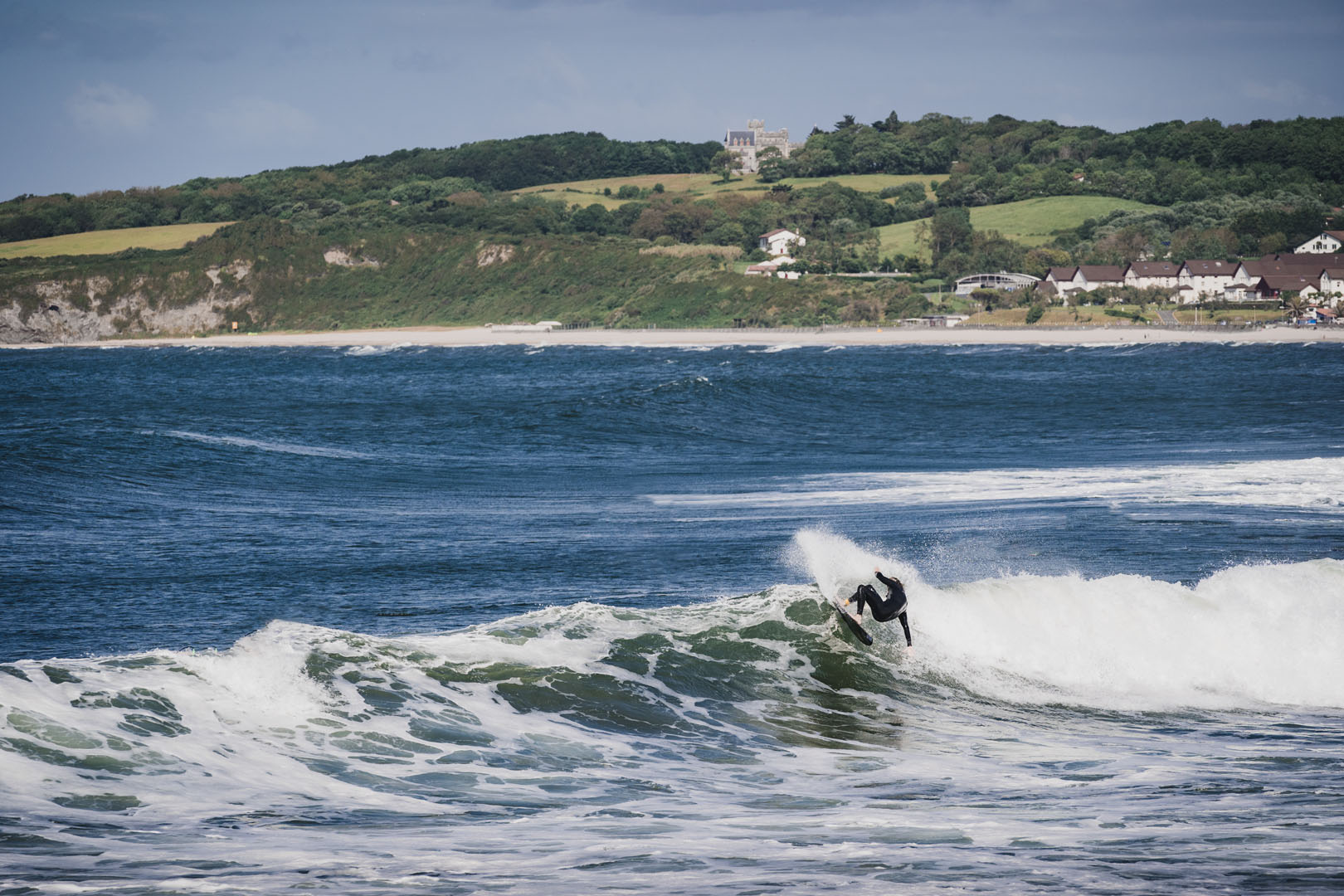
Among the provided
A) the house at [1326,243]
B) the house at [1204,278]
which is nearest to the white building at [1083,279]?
the house at [1204,278]

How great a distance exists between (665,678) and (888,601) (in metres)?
3.27

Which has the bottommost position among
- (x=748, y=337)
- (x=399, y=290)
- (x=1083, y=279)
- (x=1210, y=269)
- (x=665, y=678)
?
(x=665, y=678)

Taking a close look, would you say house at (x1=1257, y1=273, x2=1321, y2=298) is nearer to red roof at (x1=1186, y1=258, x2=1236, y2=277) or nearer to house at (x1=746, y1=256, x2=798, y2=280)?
red roof at (x1=1186, y1=258, x2=1236, y2=277)

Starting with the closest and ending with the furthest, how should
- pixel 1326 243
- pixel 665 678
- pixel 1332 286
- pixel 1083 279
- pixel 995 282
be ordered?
1. pixel 665 678
2. pixel 1332 286
3. pixel 1083 279
4. pixel 995 282
5. pixel 1326 243

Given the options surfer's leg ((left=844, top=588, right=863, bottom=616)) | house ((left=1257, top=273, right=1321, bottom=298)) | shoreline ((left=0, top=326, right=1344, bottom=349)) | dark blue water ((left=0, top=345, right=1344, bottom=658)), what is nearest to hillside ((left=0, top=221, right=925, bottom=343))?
shoreline ((left=0, top=326, right=1344, bottom=349))

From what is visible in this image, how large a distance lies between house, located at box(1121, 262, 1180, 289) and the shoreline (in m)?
26.4

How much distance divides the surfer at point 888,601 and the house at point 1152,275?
159 m

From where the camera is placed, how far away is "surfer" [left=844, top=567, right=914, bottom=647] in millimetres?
16750

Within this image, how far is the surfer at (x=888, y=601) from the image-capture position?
16750 millimetres

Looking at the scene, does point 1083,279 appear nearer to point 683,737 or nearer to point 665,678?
point 665,678

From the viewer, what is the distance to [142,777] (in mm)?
11359

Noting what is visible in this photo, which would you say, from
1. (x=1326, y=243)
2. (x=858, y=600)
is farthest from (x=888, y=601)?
(x=1326, y=243)

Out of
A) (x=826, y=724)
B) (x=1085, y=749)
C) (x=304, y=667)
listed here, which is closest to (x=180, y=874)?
(x=304, y=667)

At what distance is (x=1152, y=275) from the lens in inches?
6486
